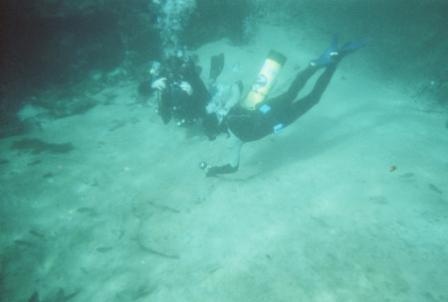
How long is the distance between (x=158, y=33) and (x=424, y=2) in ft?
28.7

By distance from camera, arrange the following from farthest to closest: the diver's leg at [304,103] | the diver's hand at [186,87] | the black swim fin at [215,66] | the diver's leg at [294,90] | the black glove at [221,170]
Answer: the black swim fin at [215,66] < the diver's hand at [186,87] < the diver's leg at [294,90] < the diver's leg at [304,103] < the black glove at [221,170]

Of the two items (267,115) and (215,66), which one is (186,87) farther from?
(215,66)

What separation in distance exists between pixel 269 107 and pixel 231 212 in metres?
2.46

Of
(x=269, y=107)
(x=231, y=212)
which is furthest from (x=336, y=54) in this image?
(x=231, y=212)

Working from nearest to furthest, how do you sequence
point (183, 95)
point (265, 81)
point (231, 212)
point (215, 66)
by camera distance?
point (231, 212) → point (265, 81) → point (183, 95) → point (215, 66)

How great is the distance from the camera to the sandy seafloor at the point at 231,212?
3.98 m

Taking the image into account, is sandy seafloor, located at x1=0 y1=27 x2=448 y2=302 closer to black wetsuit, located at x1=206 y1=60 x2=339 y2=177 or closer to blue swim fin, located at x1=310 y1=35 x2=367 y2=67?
black wetsuit, located at x1=206 y1=60 x2=339 y2=177

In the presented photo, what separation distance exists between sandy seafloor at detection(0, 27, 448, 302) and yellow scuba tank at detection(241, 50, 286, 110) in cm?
124

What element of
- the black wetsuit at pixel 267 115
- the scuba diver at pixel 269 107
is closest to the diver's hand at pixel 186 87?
the scuba diver at pixel 269 107

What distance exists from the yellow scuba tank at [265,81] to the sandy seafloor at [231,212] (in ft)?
4.05

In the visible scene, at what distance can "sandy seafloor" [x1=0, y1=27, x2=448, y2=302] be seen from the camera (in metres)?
3.98

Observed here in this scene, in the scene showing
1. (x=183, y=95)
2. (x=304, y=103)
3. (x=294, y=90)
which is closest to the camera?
(x=304, y=103)

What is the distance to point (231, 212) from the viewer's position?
558cm

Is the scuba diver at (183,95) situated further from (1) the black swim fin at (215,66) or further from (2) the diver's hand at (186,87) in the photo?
(1) the black swim fin at (215,66)
